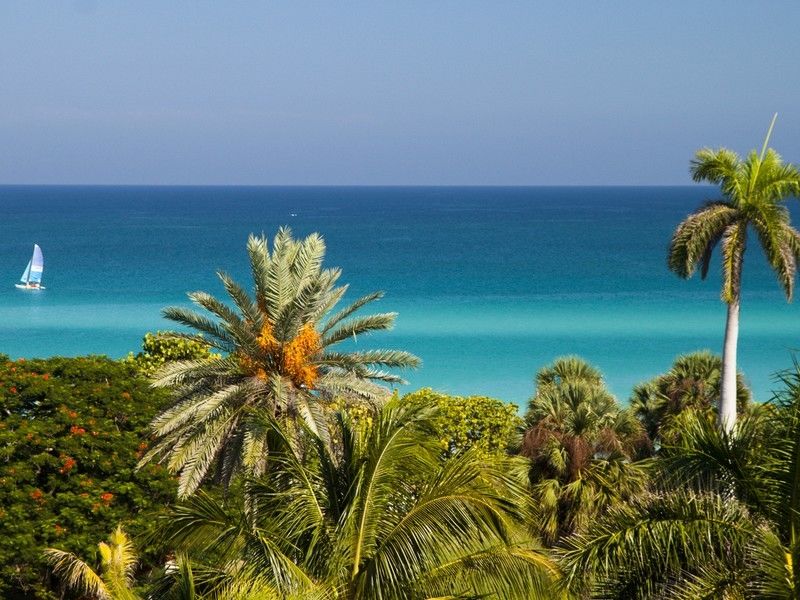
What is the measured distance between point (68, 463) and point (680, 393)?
13942mm

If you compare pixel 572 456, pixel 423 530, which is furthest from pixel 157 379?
pixel 423 530

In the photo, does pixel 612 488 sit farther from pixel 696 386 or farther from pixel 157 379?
pixel 157 379

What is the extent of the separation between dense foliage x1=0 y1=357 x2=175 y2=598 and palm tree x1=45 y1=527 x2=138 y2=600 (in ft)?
1.43

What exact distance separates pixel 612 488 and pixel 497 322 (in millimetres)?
45301

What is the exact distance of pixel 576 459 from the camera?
19250 millimetres

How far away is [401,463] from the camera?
11070mm

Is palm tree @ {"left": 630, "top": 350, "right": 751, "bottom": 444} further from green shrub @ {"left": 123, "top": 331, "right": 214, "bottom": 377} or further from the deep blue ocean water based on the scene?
green shrub @ {"left": 123, "top": 331, "right": 214, "bottom": 377}

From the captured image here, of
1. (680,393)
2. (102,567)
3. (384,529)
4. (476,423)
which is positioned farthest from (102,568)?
(680,393)

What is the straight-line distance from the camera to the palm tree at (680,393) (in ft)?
80.1

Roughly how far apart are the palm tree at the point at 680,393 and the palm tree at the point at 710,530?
1361 centimetres

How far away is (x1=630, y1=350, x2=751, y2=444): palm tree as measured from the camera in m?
24.4

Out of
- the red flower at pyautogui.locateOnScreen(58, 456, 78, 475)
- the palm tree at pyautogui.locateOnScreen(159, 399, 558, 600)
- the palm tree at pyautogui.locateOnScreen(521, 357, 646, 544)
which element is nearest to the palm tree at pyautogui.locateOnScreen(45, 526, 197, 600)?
the red flower at pyautogui.locateOnScreen(58, 456, 78, 475)

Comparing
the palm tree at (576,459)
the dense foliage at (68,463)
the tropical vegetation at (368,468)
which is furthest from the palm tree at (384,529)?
the palm tree at (576,459)

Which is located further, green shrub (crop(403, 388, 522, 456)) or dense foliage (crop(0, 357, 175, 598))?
green shrub (crop(403, 388, 522, 456))
